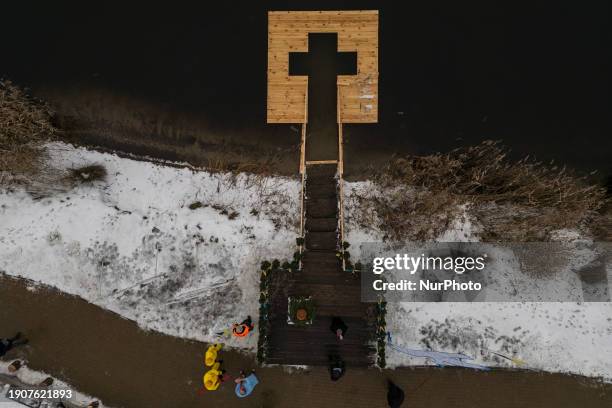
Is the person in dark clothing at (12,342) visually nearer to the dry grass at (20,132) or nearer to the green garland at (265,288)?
the dry grass at (20,132)

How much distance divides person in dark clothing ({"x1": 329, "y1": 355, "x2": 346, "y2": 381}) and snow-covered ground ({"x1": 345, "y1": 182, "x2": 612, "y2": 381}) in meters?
1.50

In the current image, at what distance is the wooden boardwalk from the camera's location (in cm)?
1074

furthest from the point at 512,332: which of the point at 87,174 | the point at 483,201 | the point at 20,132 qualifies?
the point at 20,132

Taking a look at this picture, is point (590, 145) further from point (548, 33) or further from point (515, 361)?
point (515, 361)

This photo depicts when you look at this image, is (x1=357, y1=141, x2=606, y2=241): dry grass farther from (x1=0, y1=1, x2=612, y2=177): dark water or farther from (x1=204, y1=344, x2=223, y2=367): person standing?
(x1=204, y1=344, x2=223, y2=367): person standing

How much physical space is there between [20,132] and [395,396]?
13696mm

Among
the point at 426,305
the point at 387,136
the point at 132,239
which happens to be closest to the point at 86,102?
the point at 132,239

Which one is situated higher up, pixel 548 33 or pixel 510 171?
pixel 548 33

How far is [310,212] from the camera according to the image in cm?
1143

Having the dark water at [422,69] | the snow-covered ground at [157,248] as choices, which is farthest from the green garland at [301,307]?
the dark water at [422,69]

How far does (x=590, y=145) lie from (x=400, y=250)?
7.45 metres

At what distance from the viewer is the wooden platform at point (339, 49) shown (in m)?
12.0

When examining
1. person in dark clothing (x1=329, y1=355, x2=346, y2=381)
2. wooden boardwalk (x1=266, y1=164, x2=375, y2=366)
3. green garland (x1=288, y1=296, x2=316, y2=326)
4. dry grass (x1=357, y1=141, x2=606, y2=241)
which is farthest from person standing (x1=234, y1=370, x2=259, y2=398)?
dry grass (x1=357, y1=141, x2=606, y2=241)

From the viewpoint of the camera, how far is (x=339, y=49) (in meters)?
12.0
